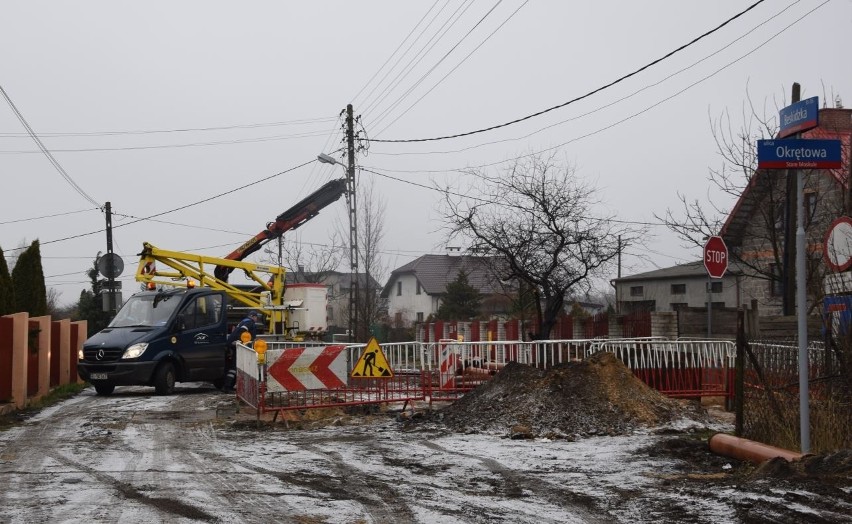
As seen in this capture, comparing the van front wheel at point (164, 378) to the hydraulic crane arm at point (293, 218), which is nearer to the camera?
the van front wheel at point (164, 378)

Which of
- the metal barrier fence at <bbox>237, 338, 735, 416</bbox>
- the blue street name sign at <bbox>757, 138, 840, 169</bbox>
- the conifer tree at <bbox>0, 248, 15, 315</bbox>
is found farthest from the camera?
the conifer tree at <bbox>0, 248, 15, 315</bbox>

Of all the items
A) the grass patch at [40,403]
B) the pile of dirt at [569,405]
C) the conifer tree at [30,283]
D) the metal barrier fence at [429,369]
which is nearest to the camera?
the pile of dirt at [569,405]

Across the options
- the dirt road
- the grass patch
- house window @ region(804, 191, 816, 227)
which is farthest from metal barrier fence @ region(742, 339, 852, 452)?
house window @ region(804, 191, 816, 227)

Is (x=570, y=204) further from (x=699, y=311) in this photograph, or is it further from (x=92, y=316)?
(x=92, y=316)

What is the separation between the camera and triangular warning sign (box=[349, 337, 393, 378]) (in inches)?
574

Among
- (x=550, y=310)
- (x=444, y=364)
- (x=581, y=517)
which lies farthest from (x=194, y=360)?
(x=581, y=517)

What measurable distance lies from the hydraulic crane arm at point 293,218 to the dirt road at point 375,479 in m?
14.0

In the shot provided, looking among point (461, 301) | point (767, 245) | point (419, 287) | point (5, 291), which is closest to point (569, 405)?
point (5, 291)

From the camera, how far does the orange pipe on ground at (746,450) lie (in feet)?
28.1

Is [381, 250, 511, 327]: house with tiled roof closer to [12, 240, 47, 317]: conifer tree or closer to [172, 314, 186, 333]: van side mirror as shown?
[12, 240, 47, 317]: conifer tree

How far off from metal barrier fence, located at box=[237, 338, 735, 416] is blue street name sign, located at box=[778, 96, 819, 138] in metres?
6.47

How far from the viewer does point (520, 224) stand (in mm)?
25750

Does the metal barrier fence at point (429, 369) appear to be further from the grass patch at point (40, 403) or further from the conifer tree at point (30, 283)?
the conifer tree at point (30, 283)

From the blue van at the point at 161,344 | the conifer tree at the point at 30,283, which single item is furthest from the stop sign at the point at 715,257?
the conifer tree at the point at 30,283
